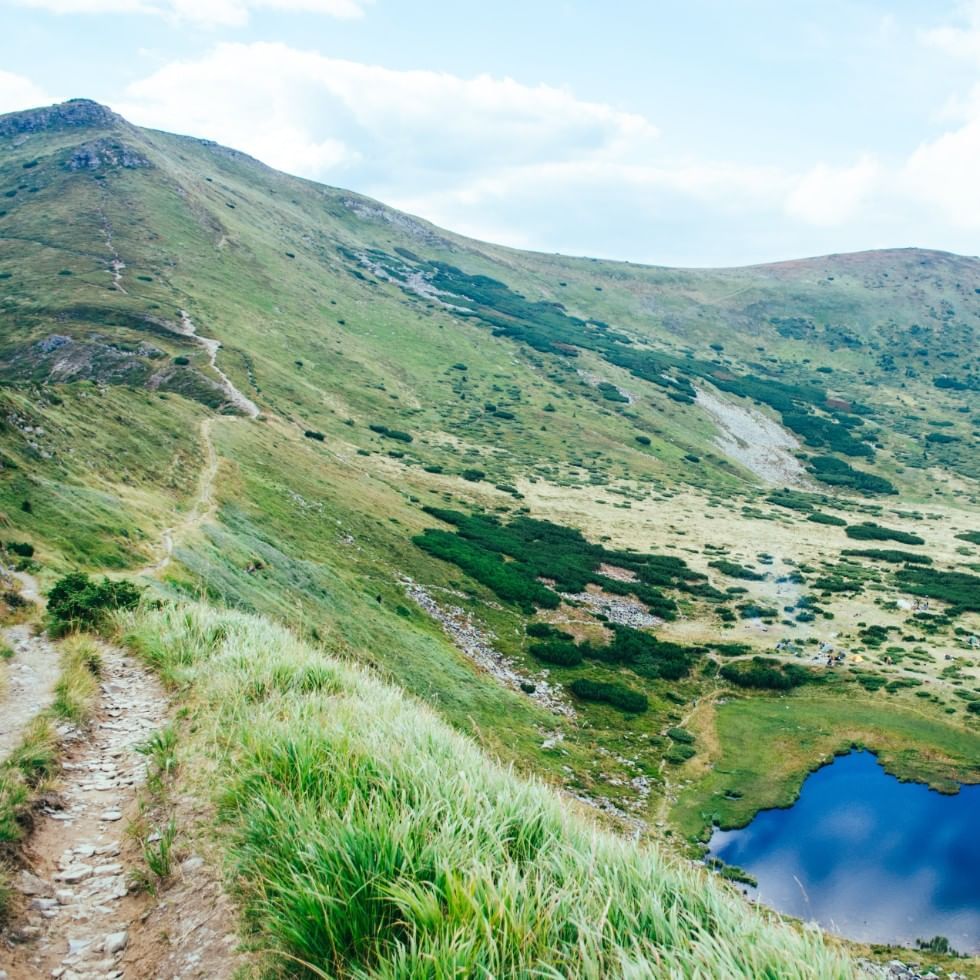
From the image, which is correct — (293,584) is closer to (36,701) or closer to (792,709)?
(36,701)

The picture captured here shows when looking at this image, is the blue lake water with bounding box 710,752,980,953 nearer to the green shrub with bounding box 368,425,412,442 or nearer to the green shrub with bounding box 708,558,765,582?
the green shrub with bounding box 708,558,765,582

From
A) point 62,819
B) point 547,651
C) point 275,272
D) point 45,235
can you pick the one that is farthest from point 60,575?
point 275,272

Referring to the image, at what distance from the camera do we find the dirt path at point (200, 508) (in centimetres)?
2694

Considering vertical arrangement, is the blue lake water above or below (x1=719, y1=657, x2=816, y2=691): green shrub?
below

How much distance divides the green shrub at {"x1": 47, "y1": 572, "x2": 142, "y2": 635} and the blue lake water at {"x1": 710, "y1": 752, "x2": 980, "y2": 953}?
24321 mm

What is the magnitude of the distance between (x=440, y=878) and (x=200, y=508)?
39.0 metres

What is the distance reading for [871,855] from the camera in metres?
29.8

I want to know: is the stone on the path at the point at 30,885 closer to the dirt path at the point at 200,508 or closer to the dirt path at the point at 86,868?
the dirt path at the point at 86,868

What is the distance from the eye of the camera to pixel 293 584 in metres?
34.9

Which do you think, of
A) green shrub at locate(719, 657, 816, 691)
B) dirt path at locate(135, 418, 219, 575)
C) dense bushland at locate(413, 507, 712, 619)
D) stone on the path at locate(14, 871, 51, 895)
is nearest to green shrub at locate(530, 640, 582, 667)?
dense bushland at locate(413, 507, 712, 619)

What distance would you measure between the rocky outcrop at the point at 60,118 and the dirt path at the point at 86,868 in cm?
19798

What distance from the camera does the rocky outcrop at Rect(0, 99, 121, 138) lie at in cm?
15775

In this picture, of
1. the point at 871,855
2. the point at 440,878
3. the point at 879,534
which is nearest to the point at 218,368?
the point at 871,855

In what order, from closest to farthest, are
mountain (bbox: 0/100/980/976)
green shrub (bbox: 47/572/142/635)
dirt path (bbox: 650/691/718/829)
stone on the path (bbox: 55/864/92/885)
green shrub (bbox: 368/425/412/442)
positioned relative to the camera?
stone on the path (bbox: 55/864/92/885) → green shrub (bbox: 47/572/142/635) → dirt path (bbox: 650/691/718/829) → mountain (bbox: 0/100/980/976) → green shrub (bbox: 368/425/412/442)
